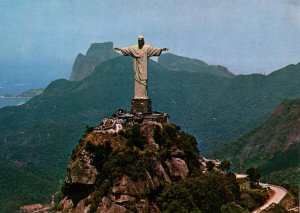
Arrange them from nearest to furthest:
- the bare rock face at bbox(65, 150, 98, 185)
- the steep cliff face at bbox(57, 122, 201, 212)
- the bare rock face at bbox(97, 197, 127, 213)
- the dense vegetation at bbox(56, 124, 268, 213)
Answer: the bare rock face at bbox(97, 197, 127, 213) → the steep cliff face at bbox(57, 122, 201, 212) → the dense vegetation at bbox(56, 124, 268, 213) → the bare rock face at bbox(65, 150, 98, 185)

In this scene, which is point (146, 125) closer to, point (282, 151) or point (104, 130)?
point (104, 130)

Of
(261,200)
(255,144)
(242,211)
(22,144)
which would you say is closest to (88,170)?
(242,211)

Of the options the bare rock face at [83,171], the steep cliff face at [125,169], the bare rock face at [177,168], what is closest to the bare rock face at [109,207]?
the steep cliff face at [125,169]

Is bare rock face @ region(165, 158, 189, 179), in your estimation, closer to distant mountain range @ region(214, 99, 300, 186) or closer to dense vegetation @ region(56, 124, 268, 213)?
dense vegetation @ region(56, 124, 268, 213)

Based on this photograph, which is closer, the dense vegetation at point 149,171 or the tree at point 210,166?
the dense vegetation at point 149,171

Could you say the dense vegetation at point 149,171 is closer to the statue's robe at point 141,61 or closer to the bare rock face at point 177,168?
the bare rock face at point 177,168

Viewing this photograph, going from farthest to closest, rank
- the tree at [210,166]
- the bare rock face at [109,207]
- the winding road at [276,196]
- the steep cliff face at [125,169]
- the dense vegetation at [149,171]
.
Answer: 1. the tree at [210,166]
2. the winding road at [276,196]
3. the dense vegetation at [149,171]
4. the steep cliff face at [125,169]
5. the bare rock face at [109,207]

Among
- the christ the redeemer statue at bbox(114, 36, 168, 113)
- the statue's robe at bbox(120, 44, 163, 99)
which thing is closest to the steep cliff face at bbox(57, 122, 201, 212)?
the christ the redeemer statue at bbox(114, 36, 168, 113)
